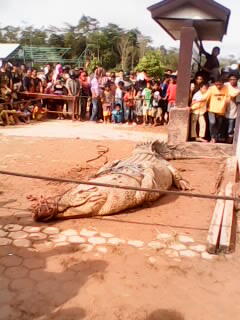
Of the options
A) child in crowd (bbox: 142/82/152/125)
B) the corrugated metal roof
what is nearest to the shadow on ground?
child in crowd (bbox: 142/82/152/125)

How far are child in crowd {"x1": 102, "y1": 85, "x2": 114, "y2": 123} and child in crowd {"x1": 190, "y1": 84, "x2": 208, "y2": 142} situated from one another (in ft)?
16.3

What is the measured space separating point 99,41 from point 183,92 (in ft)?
85.8

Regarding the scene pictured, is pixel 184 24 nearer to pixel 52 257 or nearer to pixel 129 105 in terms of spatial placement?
pixel 129 105

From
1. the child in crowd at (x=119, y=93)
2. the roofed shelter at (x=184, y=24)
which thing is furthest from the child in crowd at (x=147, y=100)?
the roofed shelter at (x=184, y=24)

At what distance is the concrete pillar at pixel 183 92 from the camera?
745 centimetres

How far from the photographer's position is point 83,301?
2.82 meters

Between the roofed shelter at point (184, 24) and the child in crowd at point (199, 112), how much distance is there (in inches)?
8.1

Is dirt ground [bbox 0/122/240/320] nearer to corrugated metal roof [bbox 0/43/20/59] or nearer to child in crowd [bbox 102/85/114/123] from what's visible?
child in crowd [bbox 102/85/114/123]

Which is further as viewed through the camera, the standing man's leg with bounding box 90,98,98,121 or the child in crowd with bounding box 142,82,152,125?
the standing man's leg with bounding box 90,98,98,121

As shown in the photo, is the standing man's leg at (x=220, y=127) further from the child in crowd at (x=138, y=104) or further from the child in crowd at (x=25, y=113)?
the child in crowd at (x=25, y=113)

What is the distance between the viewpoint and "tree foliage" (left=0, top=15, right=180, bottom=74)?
30.9 metres

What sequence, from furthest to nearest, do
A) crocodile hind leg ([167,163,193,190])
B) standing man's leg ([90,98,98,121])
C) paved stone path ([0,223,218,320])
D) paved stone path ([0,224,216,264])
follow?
standing man's leg ([90,98,98,121]) → crocodile hind leg ([167,163,193,190]) → paved stone path ([0,224,216,264]) → paved stone path ([0,223,218,320])

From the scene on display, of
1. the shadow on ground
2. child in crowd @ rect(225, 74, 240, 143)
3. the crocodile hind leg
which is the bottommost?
the shadow on ground

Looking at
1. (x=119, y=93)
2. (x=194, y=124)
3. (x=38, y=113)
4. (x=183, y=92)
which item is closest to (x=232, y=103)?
(x=194, y=124)
